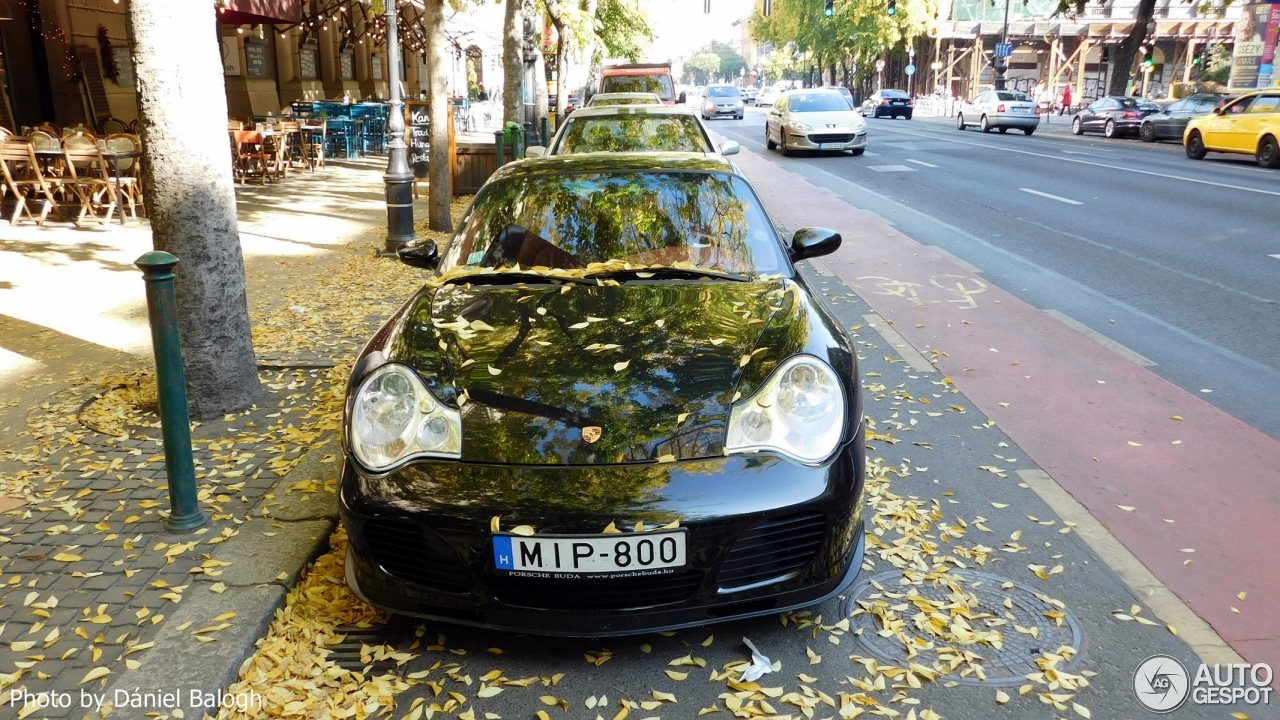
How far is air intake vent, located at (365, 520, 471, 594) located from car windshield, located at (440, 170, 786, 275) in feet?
4.65

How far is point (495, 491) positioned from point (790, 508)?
0.87 meters

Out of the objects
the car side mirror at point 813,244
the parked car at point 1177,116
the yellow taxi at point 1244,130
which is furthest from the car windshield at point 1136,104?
the car side mirror at point 813,244

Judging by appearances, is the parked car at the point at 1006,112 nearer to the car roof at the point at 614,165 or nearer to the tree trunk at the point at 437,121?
the tree trunk at the point at 437,121

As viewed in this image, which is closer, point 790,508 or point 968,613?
point 790,508

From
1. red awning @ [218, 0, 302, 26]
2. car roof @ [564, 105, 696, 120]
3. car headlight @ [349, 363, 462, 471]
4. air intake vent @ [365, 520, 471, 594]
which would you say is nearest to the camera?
air intake vent @ [365, 520, 471, 594]

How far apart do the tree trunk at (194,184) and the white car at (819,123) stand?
708 inches

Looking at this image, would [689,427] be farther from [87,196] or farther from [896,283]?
[87,196]

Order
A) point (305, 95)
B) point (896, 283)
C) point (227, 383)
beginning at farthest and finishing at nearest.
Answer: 1. point (305, 95)
2. point (896, 283)
3. point (227, 383)

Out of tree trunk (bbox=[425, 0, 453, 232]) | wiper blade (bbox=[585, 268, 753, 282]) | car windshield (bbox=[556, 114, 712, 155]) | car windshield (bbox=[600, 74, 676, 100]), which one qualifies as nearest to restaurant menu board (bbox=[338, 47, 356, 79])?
car windshield (bbox=[600, 74, 676, 100])

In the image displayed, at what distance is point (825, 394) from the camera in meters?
3.10

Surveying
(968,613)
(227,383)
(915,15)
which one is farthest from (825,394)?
(915,15)

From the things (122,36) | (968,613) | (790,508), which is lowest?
(968,613)

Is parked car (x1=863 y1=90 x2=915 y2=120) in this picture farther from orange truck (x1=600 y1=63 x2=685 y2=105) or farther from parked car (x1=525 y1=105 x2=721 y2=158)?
parked car (x1=525 y1=105 x2=721 y2=158)

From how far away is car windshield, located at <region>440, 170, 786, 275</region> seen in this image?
405 cm
